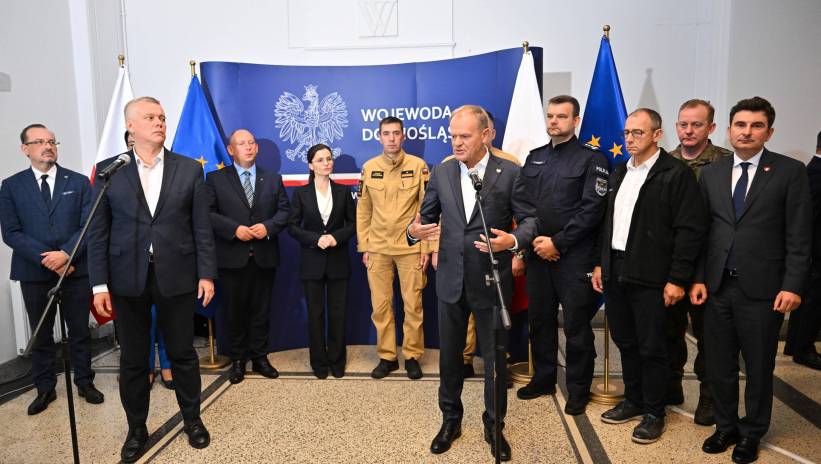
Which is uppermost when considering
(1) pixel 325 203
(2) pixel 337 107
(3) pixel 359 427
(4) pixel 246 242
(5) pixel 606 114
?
(2) pixel 337 107

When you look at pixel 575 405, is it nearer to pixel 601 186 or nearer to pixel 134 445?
pixel 601 186

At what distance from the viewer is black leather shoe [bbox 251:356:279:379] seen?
14.0 ft

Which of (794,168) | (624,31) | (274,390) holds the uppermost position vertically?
(624,31)

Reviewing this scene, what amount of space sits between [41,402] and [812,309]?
5.38m

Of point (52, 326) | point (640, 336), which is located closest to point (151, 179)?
point (52, 326)

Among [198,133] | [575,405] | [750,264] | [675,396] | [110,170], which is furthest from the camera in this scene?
[198,133]

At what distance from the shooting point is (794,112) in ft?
16.9

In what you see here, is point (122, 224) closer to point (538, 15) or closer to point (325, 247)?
point (325, 247)

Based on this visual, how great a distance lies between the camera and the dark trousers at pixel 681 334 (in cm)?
348

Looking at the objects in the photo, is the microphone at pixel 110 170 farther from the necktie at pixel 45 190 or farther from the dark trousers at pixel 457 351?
the dark trousers at pixel 457 351

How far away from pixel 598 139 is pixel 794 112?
7.50 ft

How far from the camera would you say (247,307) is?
4289mm

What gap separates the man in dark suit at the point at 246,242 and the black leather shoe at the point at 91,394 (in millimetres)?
819

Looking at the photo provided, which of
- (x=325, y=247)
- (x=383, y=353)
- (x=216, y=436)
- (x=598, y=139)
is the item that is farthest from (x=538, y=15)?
(x=216, y=436)
